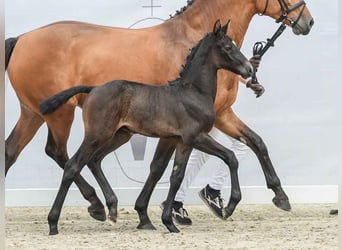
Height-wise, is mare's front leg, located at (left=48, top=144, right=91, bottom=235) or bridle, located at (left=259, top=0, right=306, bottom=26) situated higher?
bridle, located at (left=259, top=0, right=306, bottom=26)

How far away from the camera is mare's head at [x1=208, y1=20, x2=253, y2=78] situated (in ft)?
20.4

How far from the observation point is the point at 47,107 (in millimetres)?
6164

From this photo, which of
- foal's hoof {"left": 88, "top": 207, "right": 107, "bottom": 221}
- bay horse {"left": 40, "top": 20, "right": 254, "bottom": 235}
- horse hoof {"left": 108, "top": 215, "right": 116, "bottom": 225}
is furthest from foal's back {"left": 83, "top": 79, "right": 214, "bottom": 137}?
foal's hoof {"left": 88, "top": 207, "right": 107, "bottom": 221}

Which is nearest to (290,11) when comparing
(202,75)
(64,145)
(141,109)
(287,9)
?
(287,9)

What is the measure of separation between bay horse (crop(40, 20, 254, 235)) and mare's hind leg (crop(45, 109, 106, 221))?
25.2 inches

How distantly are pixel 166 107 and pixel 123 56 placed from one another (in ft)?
2.51

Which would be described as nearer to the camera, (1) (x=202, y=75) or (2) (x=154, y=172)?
(1) (x=202, y=75)

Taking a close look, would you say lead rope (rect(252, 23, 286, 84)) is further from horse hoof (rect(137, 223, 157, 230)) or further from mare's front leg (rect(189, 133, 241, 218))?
horse hoof (rect(137, 223, 157, 230))

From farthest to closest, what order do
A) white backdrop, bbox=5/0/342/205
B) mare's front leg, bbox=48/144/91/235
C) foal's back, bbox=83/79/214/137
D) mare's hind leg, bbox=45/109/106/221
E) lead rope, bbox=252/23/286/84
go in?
white backdrop, bbox=5/0/342/205, lead rope, bbox=252/23/286/84, mare's hind leg, bbox=45/109/106/221, mare's front leg, bbox=48/144/91/235, foal's back, bbox=83/79/214/137

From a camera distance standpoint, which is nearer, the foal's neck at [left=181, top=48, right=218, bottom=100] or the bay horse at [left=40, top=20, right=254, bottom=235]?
the bay horse at [left=40, top=20, right=254, bottom=235]

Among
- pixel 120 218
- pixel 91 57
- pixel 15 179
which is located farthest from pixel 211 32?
pixel 15 179

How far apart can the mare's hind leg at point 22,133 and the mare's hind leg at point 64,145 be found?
252 millimetres

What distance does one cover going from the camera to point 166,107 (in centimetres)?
619

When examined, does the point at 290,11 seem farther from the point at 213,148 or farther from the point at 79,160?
the point at 79,160
